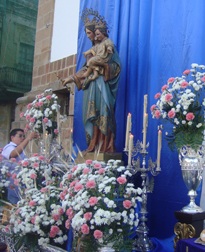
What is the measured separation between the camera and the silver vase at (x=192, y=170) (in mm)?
2719

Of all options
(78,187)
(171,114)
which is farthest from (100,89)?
(78,187)

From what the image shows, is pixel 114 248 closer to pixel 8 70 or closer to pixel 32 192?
pixel 32 192

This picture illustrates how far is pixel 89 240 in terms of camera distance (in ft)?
7.97

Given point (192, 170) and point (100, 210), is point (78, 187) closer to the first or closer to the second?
point (100, 210)

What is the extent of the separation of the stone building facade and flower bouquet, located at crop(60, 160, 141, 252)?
2850 mm

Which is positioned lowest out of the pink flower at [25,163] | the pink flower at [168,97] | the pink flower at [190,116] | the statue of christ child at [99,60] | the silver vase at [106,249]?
the silver vase at [106,249]

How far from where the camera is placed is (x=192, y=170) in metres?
2.72

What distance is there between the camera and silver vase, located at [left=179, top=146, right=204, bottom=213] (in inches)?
107

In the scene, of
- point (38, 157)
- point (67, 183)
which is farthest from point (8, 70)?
point (67, 183)

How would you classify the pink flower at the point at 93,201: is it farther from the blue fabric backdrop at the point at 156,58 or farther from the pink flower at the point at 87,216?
the blue fabric backdrop at the point at 156,58

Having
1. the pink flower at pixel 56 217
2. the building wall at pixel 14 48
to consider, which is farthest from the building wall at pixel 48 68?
the building wall at pixel 14 48

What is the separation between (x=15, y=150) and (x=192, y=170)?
226 centimetres

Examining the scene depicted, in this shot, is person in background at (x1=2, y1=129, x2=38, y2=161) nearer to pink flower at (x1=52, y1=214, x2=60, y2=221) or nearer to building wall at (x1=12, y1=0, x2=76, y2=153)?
building wall at (x1=12, y1=0, x2=76, y2=153)

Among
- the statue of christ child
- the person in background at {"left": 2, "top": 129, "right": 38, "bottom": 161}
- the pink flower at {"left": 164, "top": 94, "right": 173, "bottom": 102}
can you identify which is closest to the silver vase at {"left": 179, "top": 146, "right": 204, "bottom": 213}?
the pink flower at {"left": 164, "top": 94, "right": 173, "bottom": 102}
